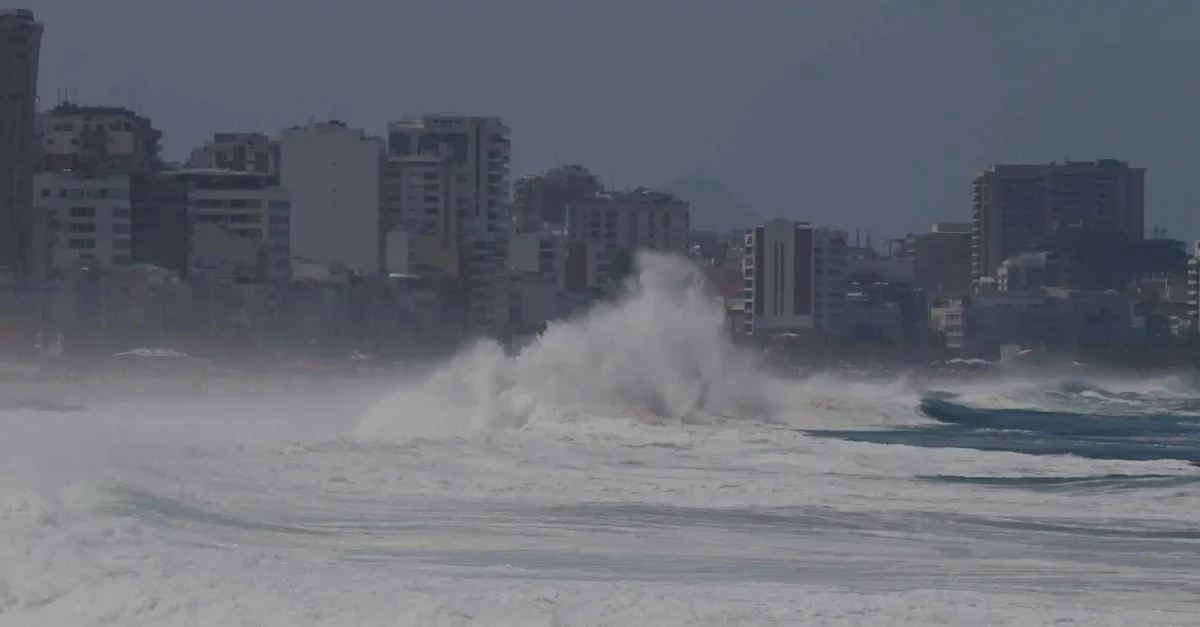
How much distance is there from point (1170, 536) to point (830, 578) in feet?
19.9

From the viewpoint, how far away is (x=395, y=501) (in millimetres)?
25984

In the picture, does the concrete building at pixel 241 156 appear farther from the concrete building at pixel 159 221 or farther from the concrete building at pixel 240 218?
the concrete building at pixel 159 221

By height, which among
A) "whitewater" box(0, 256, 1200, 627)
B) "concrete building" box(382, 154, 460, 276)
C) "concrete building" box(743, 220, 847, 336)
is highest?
"concrete building" box(382, 154, 460, 276)

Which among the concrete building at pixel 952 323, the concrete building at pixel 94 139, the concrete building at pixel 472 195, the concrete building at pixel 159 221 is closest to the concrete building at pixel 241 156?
the concrete building at pixel 472 195

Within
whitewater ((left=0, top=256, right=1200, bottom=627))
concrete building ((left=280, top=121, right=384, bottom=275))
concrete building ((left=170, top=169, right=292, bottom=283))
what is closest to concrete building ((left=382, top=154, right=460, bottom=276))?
concrete building ((left=280, top=121, right=384, bottom=275))

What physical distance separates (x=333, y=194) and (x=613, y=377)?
8870 cm

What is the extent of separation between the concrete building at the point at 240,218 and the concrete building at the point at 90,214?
703 cm

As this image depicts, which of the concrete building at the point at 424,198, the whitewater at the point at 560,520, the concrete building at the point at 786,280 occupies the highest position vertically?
the concrete building at the point at 424,198

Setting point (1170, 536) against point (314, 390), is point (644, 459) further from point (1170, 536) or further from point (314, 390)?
point (314, 390)

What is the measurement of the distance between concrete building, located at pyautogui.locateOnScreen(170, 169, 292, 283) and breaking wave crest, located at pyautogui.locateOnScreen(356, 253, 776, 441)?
179ft

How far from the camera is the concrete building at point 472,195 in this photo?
144 metres

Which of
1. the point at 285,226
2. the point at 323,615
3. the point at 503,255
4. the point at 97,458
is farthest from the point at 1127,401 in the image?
the point at 323,615

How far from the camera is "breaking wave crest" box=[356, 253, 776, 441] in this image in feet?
159

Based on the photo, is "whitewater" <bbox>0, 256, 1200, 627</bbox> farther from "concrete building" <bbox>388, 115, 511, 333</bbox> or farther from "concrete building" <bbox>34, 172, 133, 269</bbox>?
"concrete building" <bbox>388, 115, 511, 333</bbox>
